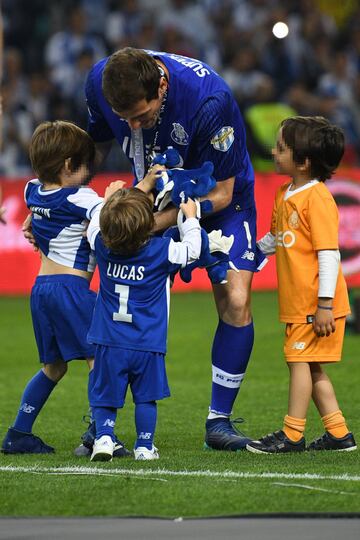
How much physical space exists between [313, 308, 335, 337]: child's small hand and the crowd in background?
1119 cm

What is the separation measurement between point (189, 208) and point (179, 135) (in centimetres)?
47

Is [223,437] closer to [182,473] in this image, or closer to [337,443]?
[337,443]

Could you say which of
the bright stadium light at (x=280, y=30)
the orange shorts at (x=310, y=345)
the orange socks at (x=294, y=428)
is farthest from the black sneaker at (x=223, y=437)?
the bright stadium light at (x=280, y=30)

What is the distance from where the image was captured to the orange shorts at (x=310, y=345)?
6.40m

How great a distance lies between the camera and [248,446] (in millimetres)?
6488

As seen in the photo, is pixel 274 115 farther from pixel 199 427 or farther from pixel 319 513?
pixel 319 513

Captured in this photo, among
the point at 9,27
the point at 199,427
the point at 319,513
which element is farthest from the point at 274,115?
the point at 319,513

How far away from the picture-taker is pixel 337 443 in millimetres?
6438

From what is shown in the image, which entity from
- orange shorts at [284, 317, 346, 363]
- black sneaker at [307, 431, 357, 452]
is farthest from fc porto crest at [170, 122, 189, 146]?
black sneaker at [307, 431, 357, 452]

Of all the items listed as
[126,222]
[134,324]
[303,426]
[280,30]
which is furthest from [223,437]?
[280,30]

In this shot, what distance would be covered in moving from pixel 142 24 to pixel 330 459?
1383 centimetres

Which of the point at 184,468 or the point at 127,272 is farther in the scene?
the point at 127,272

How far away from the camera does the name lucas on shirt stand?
613 cm

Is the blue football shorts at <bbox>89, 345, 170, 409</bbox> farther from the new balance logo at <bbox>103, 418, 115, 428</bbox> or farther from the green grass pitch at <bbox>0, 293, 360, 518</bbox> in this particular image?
the green grass pitch at <bbox>0, 293, 360, 518</bbox>
